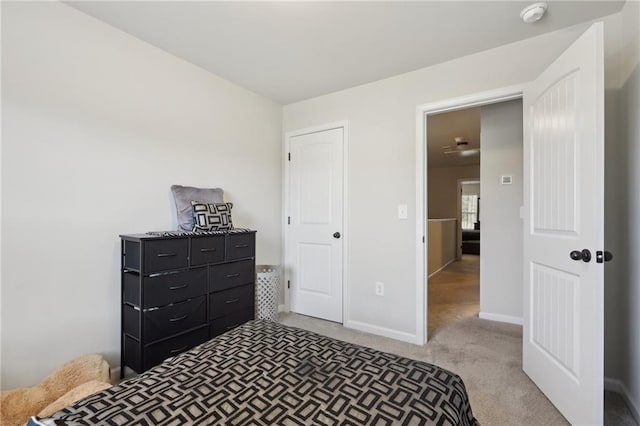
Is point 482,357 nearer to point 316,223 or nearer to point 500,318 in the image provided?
point 500,318

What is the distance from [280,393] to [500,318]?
3138 mm

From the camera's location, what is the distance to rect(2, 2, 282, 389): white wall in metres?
1.65

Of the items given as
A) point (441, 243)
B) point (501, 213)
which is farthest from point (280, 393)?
point (441, 243)

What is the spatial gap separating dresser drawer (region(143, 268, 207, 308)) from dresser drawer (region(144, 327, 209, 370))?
265 mm

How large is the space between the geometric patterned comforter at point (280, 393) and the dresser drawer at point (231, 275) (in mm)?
1062

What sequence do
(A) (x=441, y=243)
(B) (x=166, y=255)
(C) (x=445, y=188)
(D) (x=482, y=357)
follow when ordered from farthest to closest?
(C) (x=445, y=188), (A) (x=441, y=243), (D) (x=482, y=357), (B) (x=166, y=255)

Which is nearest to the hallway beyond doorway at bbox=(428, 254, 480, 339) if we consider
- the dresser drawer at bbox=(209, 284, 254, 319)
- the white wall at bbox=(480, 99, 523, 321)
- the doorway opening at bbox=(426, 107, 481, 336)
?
the doorway opening at bbox=(426, 107, 481, 336)

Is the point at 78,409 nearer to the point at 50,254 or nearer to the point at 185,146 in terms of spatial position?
the point at 50,254

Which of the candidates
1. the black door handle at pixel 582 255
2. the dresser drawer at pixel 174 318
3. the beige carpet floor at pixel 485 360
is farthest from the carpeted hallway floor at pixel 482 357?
the dresser drawer at pixel 174 318

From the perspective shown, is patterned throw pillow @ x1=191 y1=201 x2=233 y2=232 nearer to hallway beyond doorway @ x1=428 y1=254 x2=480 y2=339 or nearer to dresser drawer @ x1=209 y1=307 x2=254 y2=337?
dresser drawer @ x1=209 y1=307 x2=254 y2=337

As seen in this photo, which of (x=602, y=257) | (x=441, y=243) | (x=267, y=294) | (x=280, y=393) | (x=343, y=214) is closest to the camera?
(x=280, y=393)

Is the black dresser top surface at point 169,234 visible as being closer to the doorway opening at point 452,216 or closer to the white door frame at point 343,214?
the white door frame at point 343,214

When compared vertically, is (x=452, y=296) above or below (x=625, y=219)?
below

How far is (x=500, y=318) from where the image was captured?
318 centimetres
